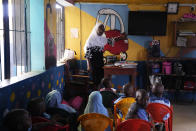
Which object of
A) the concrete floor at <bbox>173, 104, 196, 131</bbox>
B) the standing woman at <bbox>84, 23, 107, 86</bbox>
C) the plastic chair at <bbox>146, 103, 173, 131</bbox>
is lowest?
the concrete floor at <bbox>173, 104, 196, 131</bbox>

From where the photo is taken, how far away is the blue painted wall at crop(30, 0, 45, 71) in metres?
3.56

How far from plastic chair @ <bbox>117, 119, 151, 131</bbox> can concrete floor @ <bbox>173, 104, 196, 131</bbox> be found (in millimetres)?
1873

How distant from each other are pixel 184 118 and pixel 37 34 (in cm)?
287

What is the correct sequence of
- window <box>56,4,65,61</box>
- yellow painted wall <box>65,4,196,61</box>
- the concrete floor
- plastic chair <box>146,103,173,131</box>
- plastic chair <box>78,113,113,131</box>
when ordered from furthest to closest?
yellow painted wall <box>65,4,196,61</box>
window <box>56,4,65,61</box>
the concrete floor
plastic chair <box>146,103,173,131</box>
plastic chair <box>78,113,113,131</box>

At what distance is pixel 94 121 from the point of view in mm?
2127

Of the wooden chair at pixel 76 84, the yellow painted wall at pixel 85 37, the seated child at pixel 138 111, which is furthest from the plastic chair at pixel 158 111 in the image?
the yellow painted wall at pixel 85 37

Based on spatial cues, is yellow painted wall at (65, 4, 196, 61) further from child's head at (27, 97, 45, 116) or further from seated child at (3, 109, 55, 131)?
seated child at (3, 109, 55, 131)

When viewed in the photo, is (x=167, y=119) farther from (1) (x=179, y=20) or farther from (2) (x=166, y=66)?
(1) (x=179, y=20)

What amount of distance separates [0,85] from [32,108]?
1.41 feet

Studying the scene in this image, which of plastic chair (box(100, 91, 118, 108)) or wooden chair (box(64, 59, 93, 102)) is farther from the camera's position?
wooden chair (box(64, 59, 93, 102))

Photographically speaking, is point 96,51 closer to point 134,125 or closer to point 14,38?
point 14,38

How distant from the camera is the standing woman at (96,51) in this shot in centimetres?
466

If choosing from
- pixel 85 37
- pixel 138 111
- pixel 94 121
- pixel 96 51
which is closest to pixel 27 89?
pixel 94 121

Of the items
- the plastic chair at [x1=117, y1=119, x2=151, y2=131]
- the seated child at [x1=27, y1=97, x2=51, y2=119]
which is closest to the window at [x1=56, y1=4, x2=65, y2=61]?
the seated child at [x1=27, y1=97, x2=51, y2=119]
